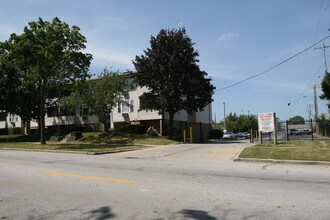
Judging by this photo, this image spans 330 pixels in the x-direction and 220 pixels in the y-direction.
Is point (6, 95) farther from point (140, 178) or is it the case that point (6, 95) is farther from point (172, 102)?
point (140, 178)

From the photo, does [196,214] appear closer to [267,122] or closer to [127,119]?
[267,122]

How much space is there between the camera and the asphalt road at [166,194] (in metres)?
6.32

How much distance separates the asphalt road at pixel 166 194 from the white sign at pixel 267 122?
10496mm

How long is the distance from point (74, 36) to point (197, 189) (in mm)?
22653

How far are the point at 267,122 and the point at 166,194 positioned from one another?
15.9m

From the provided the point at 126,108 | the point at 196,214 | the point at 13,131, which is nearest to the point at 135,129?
the point at 126,108

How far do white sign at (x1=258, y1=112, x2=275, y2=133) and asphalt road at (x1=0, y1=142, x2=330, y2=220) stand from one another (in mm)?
10496

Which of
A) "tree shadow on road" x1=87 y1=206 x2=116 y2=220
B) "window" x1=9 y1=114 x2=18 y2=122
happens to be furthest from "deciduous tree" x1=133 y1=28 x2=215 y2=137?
"window" x1=9 y1=114 x2=18 y2=122

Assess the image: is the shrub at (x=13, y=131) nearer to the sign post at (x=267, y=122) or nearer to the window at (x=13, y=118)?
the window at (x=13, y=118)

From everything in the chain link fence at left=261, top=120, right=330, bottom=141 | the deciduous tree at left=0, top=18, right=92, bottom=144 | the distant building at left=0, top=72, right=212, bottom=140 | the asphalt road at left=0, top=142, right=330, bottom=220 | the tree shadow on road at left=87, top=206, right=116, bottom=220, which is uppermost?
the deciduous tree at left=0, top=18, right=92, bottom=144

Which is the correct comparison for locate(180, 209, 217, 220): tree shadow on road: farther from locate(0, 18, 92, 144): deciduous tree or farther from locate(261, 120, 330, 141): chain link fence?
locate(0, 18, 92, 144): deciduous tree

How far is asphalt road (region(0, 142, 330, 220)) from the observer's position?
632 centimetres

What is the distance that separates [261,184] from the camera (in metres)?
9.13

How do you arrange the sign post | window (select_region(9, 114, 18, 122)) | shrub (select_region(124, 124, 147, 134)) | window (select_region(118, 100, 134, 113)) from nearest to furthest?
the sign post < shrub (select_region(124, 124, 147, 134)) < window (select_region(118, 100, 134, 113)) < window (select_region(9, 114, 18, 122))
